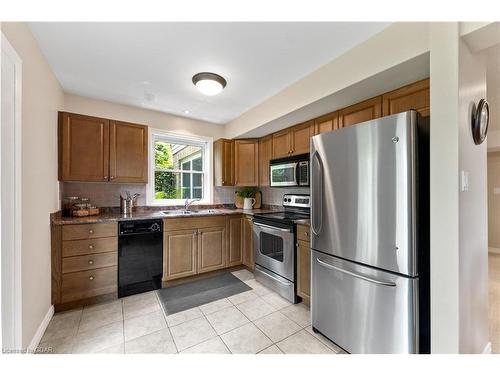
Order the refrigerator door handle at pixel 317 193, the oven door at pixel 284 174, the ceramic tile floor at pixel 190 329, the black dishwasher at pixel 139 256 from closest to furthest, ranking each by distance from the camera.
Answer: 1. the ceramic tile floor at pixel 190 329
2. the refrigerator door handle at pixel 317 193
3. the black dishwasher at pixel 139 256
4. the oven door at pixel 284 174

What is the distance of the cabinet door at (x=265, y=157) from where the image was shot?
3.32 meters

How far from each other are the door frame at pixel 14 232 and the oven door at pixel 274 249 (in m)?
2.14

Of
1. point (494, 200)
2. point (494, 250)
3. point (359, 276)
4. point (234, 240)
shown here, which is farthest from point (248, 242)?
point (494, 200)

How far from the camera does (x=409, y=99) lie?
1775mm

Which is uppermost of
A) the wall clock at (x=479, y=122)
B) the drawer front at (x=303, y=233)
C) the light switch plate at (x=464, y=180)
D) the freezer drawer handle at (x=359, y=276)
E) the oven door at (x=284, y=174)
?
the wall clock at (x=479, y=122)

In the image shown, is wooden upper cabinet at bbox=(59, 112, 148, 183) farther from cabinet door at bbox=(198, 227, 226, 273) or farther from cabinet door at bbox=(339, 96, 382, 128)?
cabinet door at bbox=(339, 96, 382, 128)

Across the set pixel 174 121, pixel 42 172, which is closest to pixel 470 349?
pixel 42 172

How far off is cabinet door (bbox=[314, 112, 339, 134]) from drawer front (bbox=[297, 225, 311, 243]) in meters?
1.12

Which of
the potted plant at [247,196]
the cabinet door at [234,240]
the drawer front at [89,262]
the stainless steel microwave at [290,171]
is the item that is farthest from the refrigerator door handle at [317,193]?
the drawer front at [89,262]

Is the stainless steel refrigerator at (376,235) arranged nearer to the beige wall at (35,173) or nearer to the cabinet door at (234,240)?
the cabinet door at (234,240)

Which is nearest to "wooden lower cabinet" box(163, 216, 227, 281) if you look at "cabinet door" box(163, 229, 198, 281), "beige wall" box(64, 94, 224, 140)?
"cabinet door" box(163, 229, 198, 281)

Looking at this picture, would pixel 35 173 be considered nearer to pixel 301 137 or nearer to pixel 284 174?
pixel 284 174

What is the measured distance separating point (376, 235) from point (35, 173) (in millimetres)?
2573

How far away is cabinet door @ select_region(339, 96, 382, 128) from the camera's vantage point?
1978 mm
